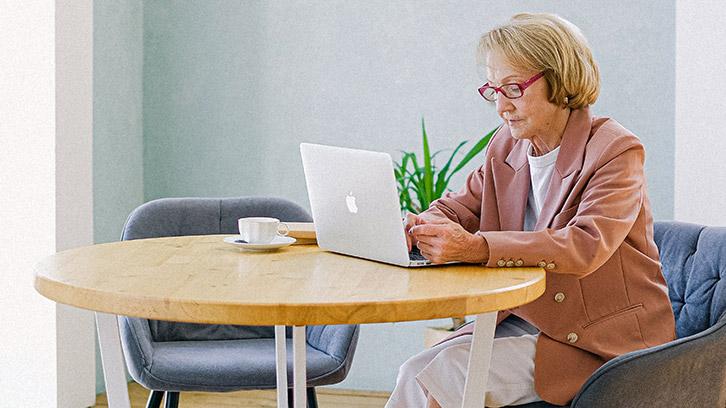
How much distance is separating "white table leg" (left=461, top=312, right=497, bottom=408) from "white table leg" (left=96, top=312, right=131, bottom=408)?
25.0 inches

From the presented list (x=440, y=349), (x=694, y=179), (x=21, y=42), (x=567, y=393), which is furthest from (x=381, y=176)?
(x=21, y=42)

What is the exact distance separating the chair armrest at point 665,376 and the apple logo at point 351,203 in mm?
535

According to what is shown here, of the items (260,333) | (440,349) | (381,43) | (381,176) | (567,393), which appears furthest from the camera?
(381,43)

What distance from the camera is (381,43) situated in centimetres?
324

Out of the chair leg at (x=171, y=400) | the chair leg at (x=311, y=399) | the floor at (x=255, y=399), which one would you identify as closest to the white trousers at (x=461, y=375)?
the chair leg at (x=311, y=399)

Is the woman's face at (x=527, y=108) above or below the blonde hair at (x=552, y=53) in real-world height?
below

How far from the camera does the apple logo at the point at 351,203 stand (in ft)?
4.58

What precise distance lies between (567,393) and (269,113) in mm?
2239

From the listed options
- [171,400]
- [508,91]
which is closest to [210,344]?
[171,400]

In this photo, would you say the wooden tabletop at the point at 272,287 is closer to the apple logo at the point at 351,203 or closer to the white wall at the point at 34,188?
the apple logo at the point at 351,203

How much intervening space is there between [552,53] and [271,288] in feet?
2.63

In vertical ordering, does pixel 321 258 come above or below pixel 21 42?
below

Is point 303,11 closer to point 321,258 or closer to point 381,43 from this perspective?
point 381,43

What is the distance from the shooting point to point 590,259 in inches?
51.9
